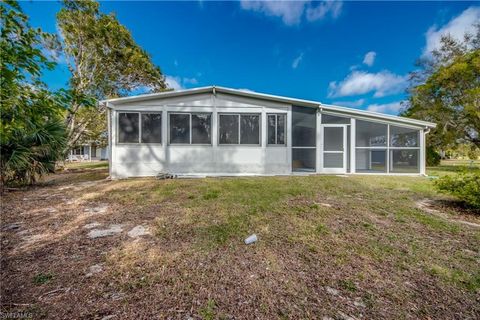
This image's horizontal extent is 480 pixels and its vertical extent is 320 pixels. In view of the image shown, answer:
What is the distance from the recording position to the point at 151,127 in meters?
8.62

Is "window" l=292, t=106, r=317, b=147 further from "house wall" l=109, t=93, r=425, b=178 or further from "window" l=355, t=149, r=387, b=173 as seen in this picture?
"window" l=355, t=149, r=387, b=173

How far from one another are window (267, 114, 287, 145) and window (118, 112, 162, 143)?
4736 millimetres

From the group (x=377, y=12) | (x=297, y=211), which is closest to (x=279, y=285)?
(x=297, y=211)

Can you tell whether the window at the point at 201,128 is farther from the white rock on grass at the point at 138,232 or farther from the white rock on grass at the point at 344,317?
the white rock on grass at the point at 344,317

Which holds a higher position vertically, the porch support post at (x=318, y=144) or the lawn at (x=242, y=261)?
the porch support post at (x=318, y=144)

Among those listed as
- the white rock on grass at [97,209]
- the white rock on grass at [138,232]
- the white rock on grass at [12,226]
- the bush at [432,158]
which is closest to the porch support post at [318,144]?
the white rock on grass at [138,232]

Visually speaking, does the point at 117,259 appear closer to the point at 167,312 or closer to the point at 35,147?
the point at 167,312

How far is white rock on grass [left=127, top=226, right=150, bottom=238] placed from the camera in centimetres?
304

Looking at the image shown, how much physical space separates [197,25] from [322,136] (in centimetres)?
1174

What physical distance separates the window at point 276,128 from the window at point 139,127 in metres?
4.74

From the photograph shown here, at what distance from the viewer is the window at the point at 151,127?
8.59 m

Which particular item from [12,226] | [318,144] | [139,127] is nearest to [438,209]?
[318,144]

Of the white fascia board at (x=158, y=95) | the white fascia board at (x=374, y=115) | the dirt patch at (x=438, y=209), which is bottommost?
the dirt patch at (x=438, y=209)

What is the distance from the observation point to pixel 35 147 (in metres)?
6.21
